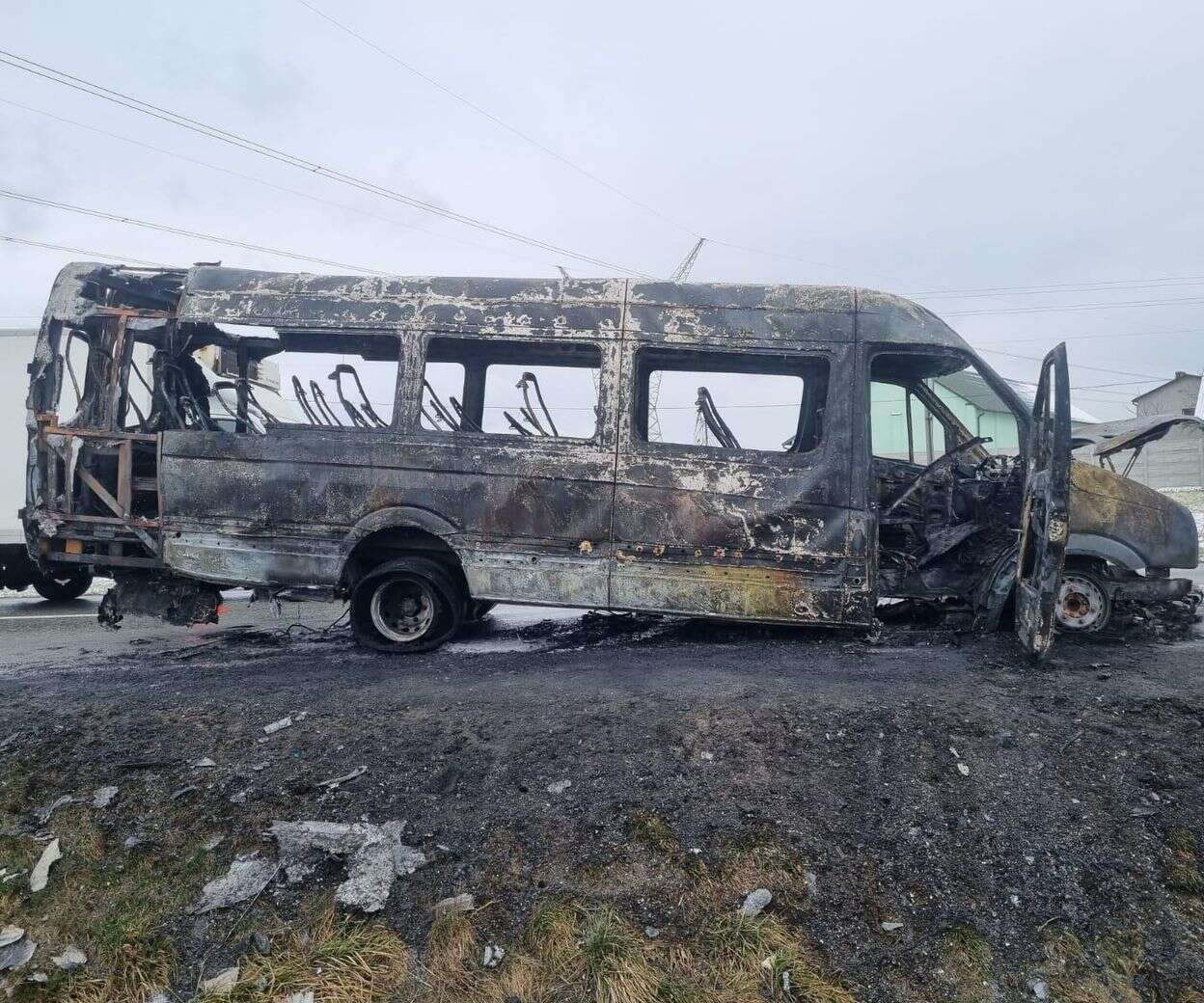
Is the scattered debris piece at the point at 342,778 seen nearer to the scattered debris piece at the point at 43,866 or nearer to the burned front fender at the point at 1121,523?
the scattered debris piece at the point at 43,866

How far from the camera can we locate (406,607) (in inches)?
221

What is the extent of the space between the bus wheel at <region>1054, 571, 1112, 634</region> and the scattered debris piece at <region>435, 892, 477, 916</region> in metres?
4.60

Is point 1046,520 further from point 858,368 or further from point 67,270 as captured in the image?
point 67,270

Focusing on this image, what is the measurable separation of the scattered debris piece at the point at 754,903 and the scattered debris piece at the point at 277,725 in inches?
97.5

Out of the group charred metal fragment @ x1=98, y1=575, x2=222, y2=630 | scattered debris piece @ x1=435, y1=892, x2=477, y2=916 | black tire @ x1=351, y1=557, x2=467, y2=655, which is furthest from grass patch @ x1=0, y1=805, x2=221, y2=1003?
charred metal fragment @ x1=98, y1=575, x2=222, y2=630

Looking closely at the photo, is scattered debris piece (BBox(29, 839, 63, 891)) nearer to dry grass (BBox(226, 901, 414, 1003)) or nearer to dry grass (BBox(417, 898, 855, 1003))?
dry grass (BBox(226, 901, 414, 1003))

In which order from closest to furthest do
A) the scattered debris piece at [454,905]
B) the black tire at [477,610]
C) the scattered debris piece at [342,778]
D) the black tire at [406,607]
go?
the scattered debris piece at [454,905] < the scattered debris piece at [342,778] < the black tire at [406,607] < the black tire at [477,610]

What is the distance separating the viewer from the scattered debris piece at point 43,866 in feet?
9.48

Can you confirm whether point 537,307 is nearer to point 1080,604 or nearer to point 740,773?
point 740,773

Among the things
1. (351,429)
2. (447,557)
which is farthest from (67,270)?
(447,557)

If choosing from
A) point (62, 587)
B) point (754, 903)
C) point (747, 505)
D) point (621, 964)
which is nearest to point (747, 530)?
point (747, 505)

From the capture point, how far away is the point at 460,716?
3.88m

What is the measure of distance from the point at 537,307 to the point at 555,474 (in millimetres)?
1251

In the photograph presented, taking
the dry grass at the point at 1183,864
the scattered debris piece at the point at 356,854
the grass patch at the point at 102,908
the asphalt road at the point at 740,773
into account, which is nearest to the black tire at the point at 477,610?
the asphalt road at the point at 740,773
